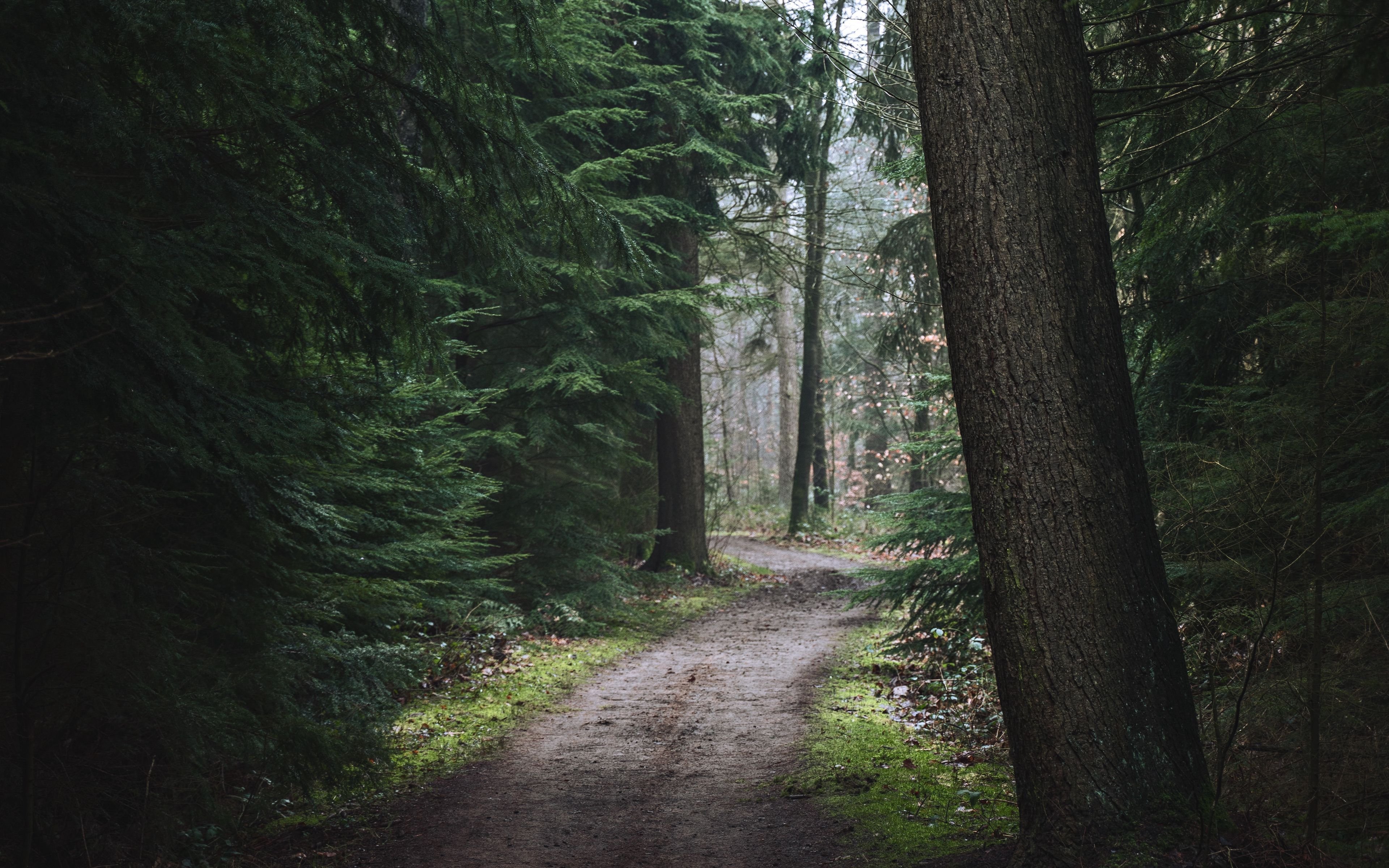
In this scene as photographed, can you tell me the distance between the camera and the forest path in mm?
4746

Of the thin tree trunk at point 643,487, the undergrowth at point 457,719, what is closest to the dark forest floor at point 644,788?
the undergrowth at point 457,719

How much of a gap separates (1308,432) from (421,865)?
5.06m

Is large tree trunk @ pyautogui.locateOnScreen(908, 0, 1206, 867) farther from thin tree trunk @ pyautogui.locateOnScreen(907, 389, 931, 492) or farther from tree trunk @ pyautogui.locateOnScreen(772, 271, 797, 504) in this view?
tree trunk @ pyautogui.locateOnScreen(772, 271, 797, 504)

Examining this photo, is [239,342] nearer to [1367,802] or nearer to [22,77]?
[22,77]

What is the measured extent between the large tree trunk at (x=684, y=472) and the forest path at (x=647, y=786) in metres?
6.26

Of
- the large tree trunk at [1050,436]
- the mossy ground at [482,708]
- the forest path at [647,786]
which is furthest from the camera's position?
the mossy ground at [482,708]

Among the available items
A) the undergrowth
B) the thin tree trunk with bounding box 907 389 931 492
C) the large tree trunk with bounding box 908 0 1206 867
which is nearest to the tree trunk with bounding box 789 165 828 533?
the thin tree trunk with bounding box 907 389 931 492

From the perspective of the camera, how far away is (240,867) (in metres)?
4.47

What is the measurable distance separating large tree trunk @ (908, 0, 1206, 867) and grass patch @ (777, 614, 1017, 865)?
1017 mm

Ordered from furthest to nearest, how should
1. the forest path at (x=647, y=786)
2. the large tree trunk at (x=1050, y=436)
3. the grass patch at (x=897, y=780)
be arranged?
1. the forest path at (x=647, y=786)
2. the grass patch at (x=897, y=780)
3. the large tree trunk at (x=1050, y=436)

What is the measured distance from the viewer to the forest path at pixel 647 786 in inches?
187

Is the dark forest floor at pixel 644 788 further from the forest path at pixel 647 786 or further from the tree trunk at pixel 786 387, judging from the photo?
the tree trunk at pixel 786 387

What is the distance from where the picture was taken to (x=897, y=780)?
567 cm

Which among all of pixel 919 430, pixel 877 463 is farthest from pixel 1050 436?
pixel 877 463
